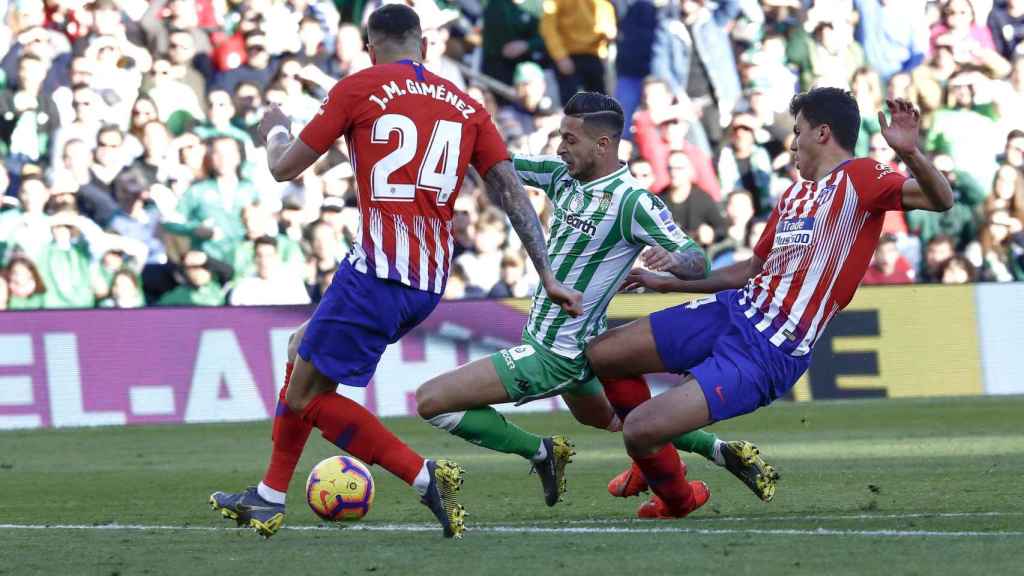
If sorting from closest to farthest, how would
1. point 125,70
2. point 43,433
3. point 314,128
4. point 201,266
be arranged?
1. point 314,128
2. point 43,433
3. point 201,266
4. point 125,70

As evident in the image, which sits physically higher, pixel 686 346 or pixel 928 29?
pixel 928 29

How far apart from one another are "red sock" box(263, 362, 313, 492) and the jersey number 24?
870mm

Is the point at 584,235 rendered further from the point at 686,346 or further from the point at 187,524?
the point at 187,524

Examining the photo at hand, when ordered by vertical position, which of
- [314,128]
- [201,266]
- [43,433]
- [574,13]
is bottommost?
[43,433]

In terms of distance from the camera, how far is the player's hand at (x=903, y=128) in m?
6.16

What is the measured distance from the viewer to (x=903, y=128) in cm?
619

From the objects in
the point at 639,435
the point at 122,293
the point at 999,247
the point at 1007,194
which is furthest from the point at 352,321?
the point at 1007,194

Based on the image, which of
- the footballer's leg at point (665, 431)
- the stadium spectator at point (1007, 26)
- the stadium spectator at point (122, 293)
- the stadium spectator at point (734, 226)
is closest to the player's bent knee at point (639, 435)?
the footballer's leg at point (665, 431)

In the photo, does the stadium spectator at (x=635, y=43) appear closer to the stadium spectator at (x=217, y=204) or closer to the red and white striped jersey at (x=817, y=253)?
the stadium spectator at (x=217, y=204)

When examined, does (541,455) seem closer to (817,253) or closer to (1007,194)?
(817,253)

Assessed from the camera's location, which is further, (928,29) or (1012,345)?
(928,29)

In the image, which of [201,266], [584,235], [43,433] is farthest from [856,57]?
[584,235]

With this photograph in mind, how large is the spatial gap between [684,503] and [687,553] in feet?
4.62

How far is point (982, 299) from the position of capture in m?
15.9
